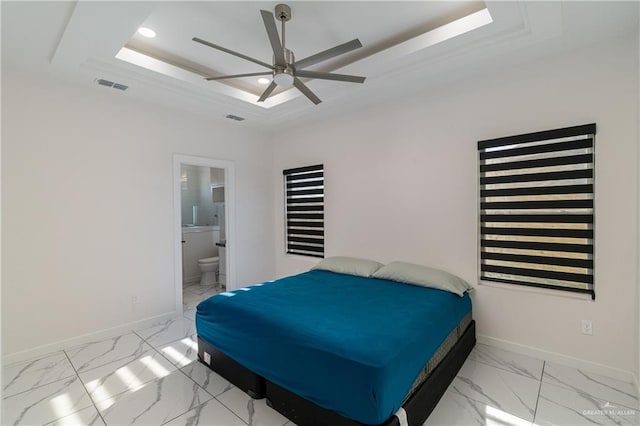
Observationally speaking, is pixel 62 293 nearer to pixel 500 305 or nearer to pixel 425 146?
pixel 425 146

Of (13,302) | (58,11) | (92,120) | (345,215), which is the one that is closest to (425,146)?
(345,215)

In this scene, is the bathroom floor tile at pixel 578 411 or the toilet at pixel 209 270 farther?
the toilet at pixel 209 270

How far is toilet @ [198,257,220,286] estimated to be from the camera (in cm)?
558

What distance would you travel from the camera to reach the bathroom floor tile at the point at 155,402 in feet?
7.39

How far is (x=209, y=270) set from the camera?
221 inches

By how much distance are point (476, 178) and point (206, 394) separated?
3.13 meters

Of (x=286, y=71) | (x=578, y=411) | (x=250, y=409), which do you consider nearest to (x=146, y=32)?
(x=286, y=71)

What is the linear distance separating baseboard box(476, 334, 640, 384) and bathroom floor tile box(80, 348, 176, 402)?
10.0ft

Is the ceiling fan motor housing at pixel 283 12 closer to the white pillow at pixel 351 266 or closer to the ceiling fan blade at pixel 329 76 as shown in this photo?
the ceiling fan blade at pixel 329 76

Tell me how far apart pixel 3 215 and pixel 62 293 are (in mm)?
901

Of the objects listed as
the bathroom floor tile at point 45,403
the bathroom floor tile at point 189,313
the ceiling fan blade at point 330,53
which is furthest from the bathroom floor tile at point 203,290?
the ceiling fan blade at point 330,53

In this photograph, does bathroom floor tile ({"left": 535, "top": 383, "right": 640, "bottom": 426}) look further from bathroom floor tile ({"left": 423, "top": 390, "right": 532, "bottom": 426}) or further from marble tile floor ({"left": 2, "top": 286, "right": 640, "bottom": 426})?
bathroom floor tile ({"left": 423, "top": 390, "right": 532, "bottom": 426})

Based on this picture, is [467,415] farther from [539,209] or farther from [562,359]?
[539,209]

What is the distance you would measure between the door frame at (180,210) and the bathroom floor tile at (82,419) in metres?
1.84
